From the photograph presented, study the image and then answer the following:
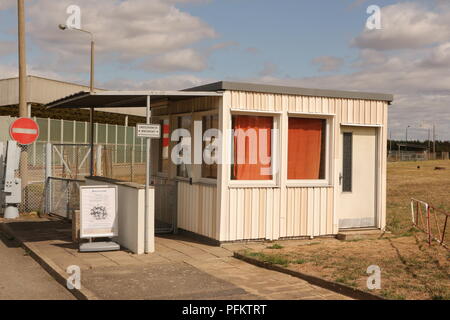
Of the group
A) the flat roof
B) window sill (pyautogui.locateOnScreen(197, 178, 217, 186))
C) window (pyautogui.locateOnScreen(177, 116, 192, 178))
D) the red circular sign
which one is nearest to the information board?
the flat roof

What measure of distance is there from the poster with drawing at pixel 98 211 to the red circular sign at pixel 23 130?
5.31m

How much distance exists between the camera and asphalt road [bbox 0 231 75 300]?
7320 mm

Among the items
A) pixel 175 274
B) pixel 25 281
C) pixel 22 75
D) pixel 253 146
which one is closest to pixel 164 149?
pixel 253 146

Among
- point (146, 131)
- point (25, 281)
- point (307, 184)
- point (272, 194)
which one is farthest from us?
point (307, 184)

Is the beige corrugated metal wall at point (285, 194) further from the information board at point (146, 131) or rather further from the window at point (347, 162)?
the information board at point (146, 131)

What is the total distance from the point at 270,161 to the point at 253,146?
0.45 meters

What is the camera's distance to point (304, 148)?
1157 cm

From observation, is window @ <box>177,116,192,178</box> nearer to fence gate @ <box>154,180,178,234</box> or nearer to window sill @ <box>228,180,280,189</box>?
fence gate @ <box>154,180,178,234</box>

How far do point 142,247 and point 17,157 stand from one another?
713 centimetres

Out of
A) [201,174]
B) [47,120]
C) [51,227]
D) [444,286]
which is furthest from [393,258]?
[47,120]

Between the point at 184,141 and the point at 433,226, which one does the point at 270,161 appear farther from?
the point at 433,226

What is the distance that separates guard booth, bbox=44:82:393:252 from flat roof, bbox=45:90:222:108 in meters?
0.02

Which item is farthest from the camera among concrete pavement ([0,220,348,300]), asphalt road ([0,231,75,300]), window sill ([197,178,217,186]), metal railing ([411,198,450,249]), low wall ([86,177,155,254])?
metal railing ([411,198,450,249])
